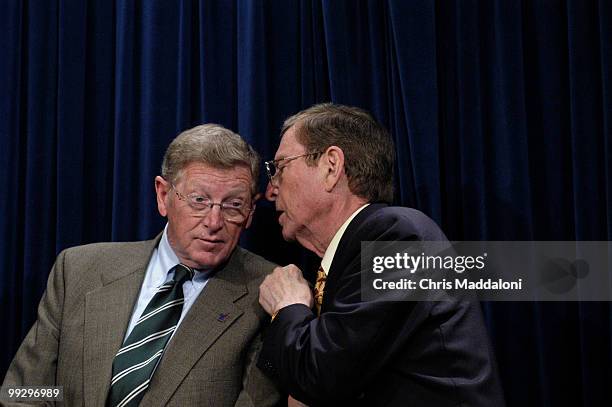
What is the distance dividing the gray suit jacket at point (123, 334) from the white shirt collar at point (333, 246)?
275 millimetres

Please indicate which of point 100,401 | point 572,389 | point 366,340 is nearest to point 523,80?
point 572,389

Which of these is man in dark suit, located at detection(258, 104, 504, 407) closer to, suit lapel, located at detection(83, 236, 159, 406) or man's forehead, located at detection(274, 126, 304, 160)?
man's forehead, located at detection(274, 126, 304, 160)

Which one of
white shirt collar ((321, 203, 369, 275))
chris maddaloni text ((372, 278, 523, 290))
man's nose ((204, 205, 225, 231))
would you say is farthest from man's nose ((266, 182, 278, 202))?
chris maddaloni text ((372, 278, 523, 290))

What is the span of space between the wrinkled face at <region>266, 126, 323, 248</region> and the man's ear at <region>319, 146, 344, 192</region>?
24 millimetres

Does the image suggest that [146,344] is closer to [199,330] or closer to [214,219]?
[199,330]

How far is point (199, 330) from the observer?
2055 millimetres

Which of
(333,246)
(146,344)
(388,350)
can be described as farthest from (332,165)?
(146,344)

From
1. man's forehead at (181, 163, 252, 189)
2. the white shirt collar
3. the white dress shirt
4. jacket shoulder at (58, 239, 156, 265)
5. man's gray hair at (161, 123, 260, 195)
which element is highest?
man's gray hair at (161, 123, 260, 195)

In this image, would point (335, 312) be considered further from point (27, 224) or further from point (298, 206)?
point (27, 224)

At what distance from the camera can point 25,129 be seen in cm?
261

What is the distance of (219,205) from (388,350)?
0.76 meters

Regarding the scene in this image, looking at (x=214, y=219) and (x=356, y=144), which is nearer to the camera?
(x=356, y=144)

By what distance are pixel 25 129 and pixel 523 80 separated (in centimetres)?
175

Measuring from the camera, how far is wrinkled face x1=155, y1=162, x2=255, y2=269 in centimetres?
217
